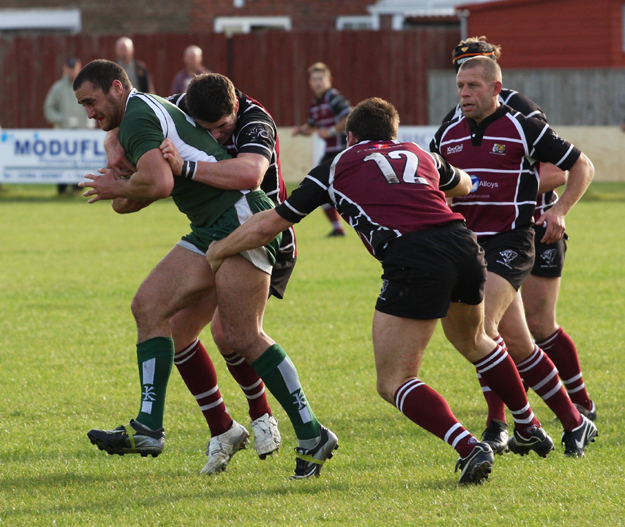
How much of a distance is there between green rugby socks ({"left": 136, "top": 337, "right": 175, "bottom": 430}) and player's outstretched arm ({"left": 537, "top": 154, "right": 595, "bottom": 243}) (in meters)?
2.01

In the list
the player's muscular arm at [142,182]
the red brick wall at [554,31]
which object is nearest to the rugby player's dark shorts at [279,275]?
the player's muscular arm at [142,182]

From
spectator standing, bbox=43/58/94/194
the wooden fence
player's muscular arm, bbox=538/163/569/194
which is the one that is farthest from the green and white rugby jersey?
the wooden fence

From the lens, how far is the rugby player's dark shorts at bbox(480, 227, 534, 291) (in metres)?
4.91

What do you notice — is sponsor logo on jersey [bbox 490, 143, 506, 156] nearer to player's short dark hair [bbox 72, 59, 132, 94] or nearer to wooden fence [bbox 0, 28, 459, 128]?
player's short dark hair [bbox 72, 59, 132, 94]

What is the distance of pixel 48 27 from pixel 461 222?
28149 mm

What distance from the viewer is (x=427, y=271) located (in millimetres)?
4211

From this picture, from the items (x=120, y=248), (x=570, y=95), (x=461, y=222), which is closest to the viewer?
(x=461, y=222)

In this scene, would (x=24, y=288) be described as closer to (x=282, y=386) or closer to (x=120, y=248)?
(x=120, y=248)

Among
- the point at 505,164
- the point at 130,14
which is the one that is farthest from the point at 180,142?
the point at 130,14

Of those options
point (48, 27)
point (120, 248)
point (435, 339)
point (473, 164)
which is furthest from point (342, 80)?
point (473, 164)

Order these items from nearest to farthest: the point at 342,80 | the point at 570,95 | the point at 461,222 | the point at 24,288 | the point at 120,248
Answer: the point at 461,222 < the point at 24,288 < the point at 120,248 < the point at 570,95 < the point at 342,80

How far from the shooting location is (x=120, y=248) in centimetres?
1275

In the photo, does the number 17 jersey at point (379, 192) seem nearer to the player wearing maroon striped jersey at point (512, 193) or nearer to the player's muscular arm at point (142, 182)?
the player's muscular arm at point (142, 182)

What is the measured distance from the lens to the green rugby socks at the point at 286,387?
463cm
